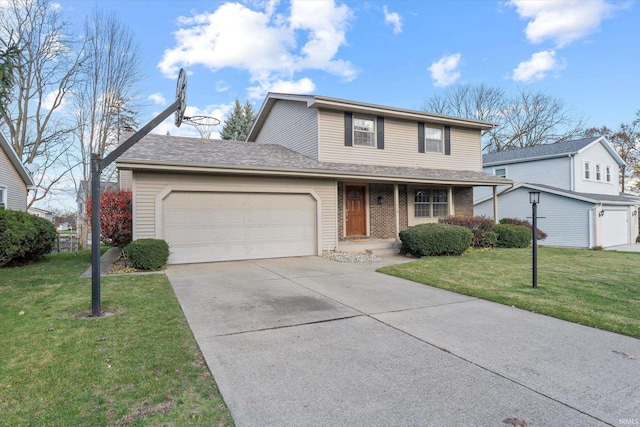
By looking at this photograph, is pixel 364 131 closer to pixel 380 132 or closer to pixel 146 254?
pixel 380 132

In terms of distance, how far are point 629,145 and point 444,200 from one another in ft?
97.4

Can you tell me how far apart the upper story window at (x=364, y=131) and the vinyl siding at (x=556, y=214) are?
11.2 meters

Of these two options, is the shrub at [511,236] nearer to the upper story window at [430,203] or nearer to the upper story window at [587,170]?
the upper story window at [430,203]

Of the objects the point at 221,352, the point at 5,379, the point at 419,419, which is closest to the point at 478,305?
the point at 419,419

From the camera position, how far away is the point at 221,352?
374 cm

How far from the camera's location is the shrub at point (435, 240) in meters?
11.5

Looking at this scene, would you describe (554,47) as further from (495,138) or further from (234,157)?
(234,157)

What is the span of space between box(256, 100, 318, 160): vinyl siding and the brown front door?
2.21 metres

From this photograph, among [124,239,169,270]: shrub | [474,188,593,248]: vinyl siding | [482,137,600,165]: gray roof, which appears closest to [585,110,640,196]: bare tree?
[482,137,600,165]: gray roof

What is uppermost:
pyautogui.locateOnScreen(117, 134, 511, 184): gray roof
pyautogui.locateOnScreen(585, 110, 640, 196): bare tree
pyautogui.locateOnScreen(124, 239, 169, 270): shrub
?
pyautogui.locateOnScreen(585, 110, 640, 196): bare tree

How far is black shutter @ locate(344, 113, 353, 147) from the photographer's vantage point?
43.3 feet

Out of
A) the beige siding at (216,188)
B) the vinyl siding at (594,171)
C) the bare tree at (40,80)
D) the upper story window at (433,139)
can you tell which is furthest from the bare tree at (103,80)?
the vinyl siding at (594,171)

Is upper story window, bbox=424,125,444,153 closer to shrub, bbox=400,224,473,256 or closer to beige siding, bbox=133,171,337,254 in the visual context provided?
shrub, bbox=400,224,473,256

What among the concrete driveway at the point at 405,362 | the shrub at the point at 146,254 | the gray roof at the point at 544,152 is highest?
the gray roof at the point at 544,152
